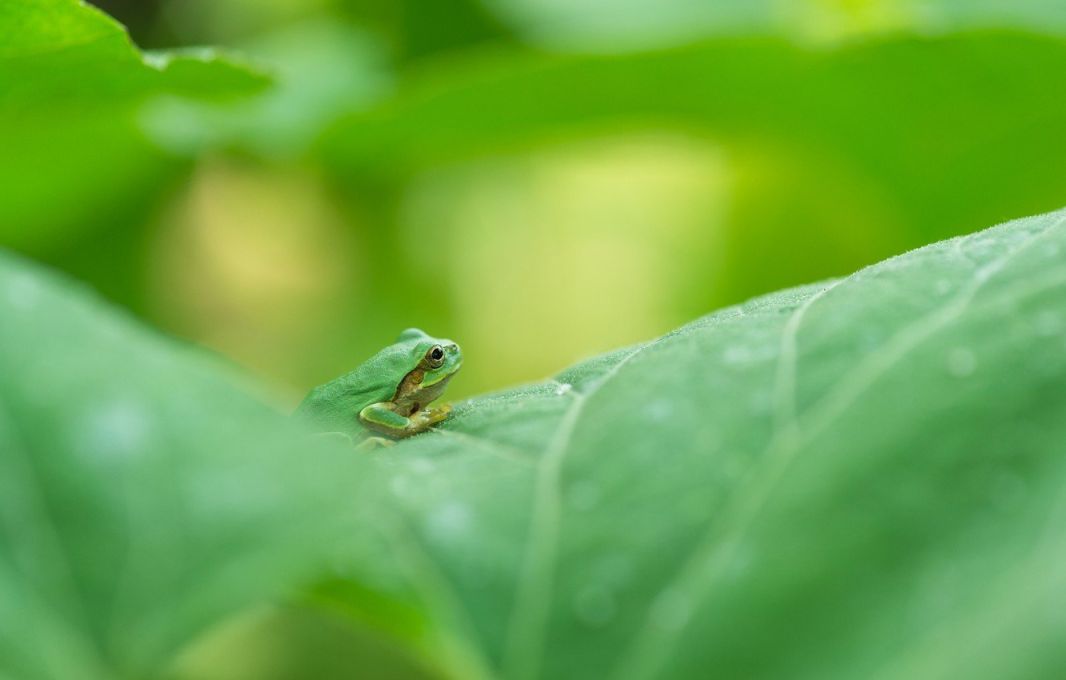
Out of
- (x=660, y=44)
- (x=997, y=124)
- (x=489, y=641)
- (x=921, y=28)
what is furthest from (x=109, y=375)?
(x=997, y=124)

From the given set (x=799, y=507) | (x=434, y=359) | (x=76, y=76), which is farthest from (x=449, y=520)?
(x=434, y=359)

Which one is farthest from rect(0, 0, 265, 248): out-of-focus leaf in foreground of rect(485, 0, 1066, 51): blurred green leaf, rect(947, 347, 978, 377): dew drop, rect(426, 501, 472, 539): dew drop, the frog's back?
rect(485, 0, 1066, 51): blurred green leaf

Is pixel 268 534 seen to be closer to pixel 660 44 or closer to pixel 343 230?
pixel 660 44

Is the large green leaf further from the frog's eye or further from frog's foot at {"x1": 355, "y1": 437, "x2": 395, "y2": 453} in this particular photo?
the frog's eye

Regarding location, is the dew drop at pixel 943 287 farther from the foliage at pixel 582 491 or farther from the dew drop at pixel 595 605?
the dew drop at pixel 595 605

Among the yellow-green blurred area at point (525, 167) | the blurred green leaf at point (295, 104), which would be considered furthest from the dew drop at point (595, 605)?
the blurred green leaf at point (295, 104)
